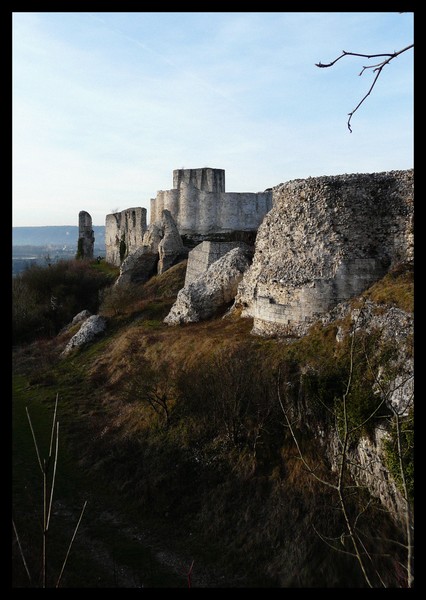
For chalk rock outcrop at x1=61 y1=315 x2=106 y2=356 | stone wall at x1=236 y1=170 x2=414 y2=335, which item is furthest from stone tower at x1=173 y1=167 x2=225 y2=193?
stone wall at x1=236 y1=170 x2=414 y2=335

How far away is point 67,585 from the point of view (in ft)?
33.4

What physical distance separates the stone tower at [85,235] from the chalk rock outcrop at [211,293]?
30.7 m

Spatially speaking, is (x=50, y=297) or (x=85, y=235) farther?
(x=85, y=235)

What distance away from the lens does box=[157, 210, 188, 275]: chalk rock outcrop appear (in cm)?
3450

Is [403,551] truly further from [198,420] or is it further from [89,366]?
[89,366]

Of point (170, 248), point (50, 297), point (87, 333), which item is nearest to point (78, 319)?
point (50, 297)

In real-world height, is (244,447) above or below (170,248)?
below

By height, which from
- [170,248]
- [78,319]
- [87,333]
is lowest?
[87,333]

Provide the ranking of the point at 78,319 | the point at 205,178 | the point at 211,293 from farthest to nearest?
the point at 205,178 < the point at 78,319 < the point at 211,293

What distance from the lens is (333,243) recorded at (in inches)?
645

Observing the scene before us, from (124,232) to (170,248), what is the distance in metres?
12.2

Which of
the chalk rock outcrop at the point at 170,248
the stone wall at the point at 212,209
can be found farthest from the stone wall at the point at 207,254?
the stone wall at the point at 212,209

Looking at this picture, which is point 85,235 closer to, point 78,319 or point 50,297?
point 50,297
